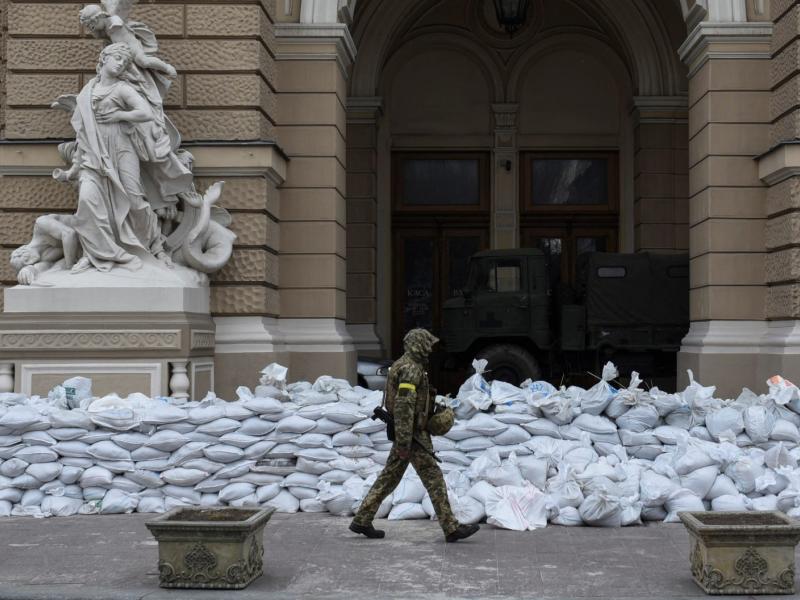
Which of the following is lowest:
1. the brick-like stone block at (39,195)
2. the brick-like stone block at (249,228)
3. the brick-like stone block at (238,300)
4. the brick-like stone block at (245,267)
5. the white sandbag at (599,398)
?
the white sandbag at (599,398)

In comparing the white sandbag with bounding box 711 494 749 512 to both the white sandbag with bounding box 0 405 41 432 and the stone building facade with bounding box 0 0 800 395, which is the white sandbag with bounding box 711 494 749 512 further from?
the white sandbag with bounding box 0 405 41 432

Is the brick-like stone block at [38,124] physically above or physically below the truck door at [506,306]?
above

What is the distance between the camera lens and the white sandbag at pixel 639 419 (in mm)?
9305

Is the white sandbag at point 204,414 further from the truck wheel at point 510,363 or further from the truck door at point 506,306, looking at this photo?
the truck door at point 506,306

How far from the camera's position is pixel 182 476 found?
9.02 m

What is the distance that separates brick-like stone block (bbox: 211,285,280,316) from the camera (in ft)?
40.9

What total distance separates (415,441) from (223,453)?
2240 millimetres

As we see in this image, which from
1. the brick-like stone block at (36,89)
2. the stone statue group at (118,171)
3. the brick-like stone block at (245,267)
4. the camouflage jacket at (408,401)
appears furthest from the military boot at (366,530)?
the brick-like stone block at (36,89)

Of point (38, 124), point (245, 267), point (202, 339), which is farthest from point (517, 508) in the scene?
point (38, 124)

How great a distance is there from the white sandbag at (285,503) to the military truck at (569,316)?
28.6ft

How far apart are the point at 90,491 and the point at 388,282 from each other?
1229cm

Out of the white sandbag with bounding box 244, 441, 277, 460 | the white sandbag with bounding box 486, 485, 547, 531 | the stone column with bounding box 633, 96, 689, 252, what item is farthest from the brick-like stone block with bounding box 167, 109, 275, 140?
the stone column with bounding box 633, 96, 689, 252

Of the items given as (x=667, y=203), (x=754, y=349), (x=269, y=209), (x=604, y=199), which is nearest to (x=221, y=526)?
(x=269, y=209)

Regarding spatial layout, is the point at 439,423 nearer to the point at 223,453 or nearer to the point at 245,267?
the point at 223,453
